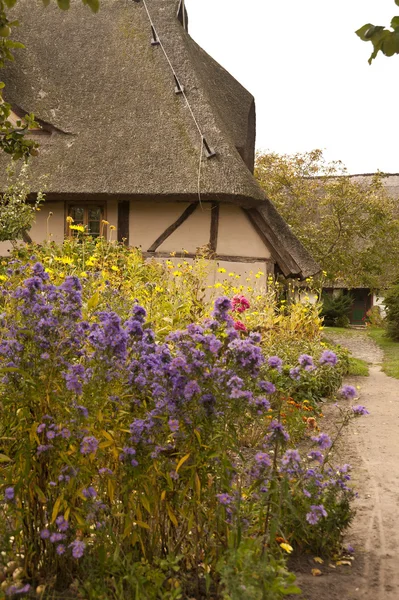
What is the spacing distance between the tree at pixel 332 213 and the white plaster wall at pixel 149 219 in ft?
36.7

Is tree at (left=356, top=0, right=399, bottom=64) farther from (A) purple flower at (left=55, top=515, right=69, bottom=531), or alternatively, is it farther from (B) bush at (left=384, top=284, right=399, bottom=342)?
(B) bush at (left=384, top=284, right=399, bottom=342)

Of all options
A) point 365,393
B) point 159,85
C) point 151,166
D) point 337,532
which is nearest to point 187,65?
point 159,85

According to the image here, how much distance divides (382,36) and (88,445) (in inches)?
81.2

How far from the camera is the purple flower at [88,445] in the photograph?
2.30 meters

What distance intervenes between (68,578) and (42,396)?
29.6 inches

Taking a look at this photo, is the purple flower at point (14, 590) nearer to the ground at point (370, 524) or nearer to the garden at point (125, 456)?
the garden at point (125, 456)

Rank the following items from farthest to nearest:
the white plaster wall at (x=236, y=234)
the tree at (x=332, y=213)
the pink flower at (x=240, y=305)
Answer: the tree at (x=332, y=213), the white plaster wall at (x=236, y=234), the pink flower at (x=240, y=305)

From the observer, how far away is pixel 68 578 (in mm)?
2578

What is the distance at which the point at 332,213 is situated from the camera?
74.1 ft

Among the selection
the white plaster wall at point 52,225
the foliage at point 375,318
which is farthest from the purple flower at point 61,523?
the foliage at point 375,318

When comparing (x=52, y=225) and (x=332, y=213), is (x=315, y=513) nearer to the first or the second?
(x=52, y=225)

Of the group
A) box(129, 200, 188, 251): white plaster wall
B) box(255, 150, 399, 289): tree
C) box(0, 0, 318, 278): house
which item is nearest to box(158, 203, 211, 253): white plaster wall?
box(0, 0, 318, 278): house

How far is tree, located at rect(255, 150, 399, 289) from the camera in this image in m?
21.9

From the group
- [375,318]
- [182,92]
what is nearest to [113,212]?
[182,92]
